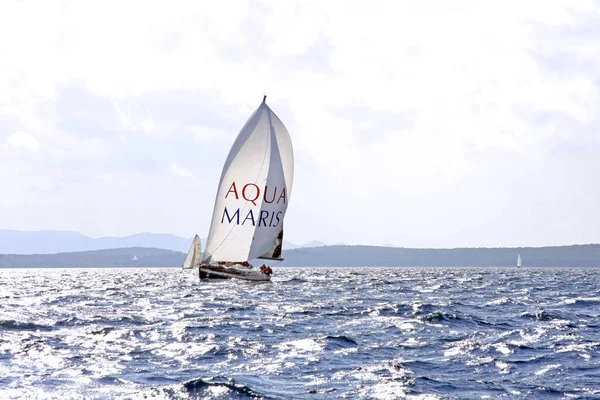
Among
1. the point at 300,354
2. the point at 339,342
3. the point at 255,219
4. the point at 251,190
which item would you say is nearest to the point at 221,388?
the point at 300,354

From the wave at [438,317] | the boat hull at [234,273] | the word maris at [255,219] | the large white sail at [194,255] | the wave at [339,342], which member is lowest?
the wave at [339,342]

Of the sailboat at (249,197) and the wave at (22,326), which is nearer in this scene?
the wave at (22,326)

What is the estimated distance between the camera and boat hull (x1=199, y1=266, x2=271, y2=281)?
60.2 m

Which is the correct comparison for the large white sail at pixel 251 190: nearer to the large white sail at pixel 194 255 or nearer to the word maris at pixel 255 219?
the word maris at pixel 255 219

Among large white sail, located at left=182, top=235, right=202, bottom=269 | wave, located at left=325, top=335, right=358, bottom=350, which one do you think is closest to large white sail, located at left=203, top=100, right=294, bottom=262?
large white sail, located at left=182, top=235, right=202, bottom=269

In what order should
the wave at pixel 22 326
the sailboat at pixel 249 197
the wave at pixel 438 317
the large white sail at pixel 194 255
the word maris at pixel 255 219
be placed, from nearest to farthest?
the wave at pixel 22 326 < the wave at pixel 438 317 < the sailboat at pixel 249 197 < the word maris at pixel 255 219 < the large white sail at pixel 194 255

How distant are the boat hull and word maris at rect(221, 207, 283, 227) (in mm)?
4081

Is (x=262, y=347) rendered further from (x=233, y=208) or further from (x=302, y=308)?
(x=233, y=208)

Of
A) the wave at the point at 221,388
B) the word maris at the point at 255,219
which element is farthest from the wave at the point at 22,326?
the word maris at the point at 255,219

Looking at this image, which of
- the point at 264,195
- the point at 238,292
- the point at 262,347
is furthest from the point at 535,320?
the point at 264,195

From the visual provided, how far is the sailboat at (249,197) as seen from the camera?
60469 mm

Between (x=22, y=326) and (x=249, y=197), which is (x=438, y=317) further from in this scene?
(x=249, y=197)

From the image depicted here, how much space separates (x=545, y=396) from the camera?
14461 mm

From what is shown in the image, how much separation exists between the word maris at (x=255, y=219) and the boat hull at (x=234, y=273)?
4081 millimetres
